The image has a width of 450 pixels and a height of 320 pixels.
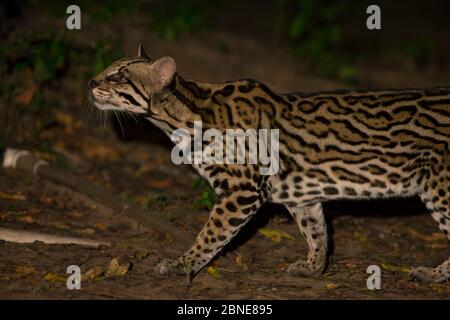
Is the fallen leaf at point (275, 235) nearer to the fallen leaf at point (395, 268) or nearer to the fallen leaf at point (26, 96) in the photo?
the fallen leaf at point (395, 268)

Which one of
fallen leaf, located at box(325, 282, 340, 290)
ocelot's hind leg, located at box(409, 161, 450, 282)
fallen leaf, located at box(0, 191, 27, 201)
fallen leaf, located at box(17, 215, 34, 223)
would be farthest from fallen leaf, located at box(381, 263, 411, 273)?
fallen leaf, located at box(0, 191, 27, 201)

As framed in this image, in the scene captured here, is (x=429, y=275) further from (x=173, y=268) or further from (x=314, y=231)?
(x=173, y=268)

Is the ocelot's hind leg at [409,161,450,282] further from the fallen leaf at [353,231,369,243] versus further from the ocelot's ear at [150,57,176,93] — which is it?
the ocelot's ear at [150,57,176,93]

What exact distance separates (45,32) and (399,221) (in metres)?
5.20

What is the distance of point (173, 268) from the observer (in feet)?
23.1

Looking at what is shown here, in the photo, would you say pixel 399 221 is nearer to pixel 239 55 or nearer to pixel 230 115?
pixel 230 115

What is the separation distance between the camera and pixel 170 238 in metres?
8.04

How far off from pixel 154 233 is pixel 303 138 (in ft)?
6.57

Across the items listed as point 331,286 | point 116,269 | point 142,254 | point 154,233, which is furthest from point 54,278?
point 331,286

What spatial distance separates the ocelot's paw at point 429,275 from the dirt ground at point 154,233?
114 mm

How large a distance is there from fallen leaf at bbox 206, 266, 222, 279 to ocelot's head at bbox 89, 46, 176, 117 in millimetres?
1573

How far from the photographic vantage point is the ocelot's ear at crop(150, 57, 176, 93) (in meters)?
7.05

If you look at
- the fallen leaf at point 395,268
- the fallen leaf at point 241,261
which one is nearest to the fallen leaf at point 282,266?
the fallen leaf at point 241,261

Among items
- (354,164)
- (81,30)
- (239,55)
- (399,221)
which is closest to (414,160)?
(354,164)
